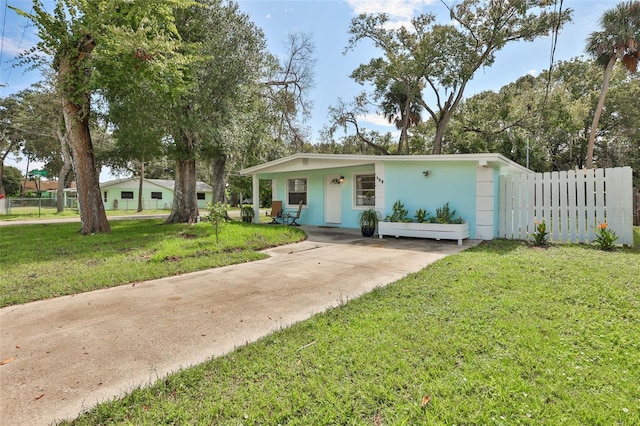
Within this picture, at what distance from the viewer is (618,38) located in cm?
1468

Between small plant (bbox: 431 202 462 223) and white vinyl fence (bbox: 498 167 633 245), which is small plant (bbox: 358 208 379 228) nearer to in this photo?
small plant (bbox: 431 202 462 223)

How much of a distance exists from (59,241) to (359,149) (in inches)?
796

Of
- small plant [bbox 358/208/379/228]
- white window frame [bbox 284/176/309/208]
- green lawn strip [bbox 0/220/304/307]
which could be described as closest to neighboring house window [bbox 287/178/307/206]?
white window frame [bbox 284/176/309/208]

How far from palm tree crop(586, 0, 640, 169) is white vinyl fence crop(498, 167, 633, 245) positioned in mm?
11961

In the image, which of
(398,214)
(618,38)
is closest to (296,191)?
(398,214)

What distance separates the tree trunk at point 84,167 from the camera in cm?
905

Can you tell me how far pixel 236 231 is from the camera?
9.55 metres

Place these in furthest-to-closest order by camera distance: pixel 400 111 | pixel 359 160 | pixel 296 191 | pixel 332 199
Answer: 1. pixel 400 111
2. pixel 296 191
3. pixel 332 199
4. pixel 359 160

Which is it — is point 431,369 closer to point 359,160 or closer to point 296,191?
point 359,160

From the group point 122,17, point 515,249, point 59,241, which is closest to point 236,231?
point 59,241

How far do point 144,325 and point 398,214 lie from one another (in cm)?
750

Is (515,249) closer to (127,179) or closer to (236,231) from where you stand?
(236,231)

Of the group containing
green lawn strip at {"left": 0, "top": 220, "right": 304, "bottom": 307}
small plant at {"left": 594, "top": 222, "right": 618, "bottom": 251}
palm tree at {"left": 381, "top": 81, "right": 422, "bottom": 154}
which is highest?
palm tree at {"left": 381, "top": 81, "right": 422, "bottom": 154}

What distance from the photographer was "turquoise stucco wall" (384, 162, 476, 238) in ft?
28.9
